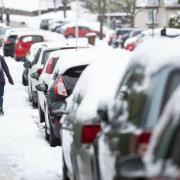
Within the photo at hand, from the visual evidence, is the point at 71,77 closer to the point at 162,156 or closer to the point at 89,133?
the point at 89,133

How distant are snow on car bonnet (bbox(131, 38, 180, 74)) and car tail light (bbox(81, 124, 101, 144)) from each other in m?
1.09

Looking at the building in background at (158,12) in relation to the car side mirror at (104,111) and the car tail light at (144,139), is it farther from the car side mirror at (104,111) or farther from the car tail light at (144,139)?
the car tail light at (144,139)

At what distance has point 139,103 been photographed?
15.1 ft

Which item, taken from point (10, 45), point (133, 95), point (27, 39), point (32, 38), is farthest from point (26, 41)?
point (133, 95)

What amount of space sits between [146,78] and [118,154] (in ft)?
1.67

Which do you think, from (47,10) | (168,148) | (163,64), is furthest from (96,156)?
(47,10)

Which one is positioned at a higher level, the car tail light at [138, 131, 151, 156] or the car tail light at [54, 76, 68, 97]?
the car tail light at [138, 131, 151, 156]

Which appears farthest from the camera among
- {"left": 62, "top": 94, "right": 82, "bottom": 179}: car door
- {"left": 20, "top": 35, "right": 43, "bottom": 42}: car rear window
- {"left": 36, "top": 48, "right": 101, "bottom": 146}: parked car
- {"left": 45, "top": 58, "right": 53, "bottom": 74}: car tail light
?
{"left": 20, "top": 35, "right": 43, "bottom": 42}: car rear window

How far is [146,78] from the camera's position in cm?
462

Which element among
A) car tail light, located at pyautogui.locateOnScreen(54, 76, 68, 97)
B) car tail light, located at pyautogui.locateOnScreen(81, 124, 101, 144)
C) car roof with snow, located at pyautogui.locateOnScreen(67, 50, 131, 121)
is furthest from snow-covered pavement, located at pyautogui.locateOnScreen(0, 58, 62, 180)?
car tail light, located at pyautogui.locateOnScreen(81, 124, 101, 144)

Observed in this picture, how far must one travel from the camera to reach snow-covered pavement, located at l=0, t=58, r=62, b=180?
360 inches

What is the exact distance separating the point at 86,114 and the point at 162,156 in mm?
2448

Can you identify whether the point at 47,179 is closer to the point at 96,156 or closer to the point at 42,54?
the point at 96,156

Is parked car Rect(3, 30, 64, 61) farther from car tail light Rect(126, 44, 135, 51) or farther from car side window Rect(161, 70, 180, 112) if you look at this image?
car side window Rect(161, 70, 180, 112)
